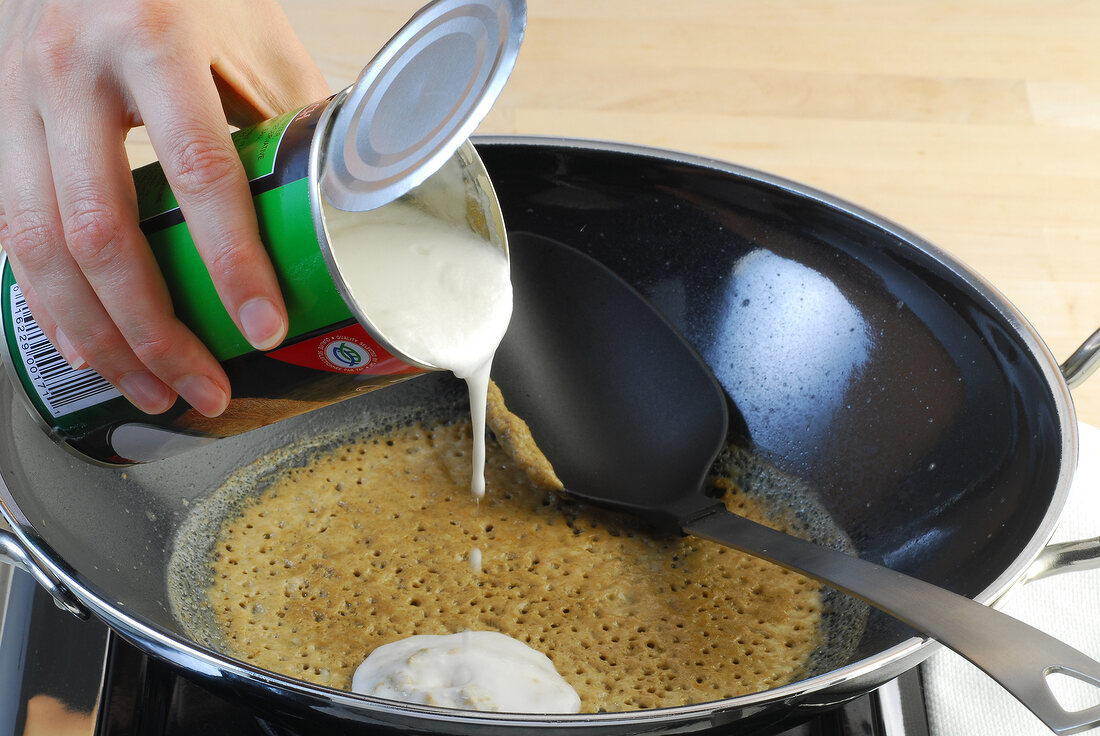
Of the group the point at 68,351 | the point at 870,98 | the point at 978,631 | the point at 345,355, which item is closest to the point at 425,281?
the point at 345,355

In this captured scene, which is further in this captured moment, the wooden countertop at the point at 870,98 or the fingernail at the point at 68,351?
the wooden countertop at the point at 870,98

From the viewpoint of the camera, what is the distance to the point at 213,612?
1.94 feet

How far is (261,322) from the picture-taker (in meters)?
0.42

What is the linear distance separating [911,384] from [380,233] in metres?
0.38

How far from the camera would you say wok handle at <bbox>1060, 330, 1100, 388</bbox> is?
0.60 meters

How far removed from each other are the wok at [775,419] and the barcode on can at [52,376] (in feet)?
0.15

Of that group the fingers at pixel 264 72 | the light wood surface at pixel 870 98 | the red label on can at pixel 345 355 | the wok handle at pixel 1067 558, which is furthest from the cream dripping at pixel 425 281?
the light wood surface at pixel 870 98

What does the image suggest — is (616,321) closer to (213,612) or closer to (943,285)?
(943,285)

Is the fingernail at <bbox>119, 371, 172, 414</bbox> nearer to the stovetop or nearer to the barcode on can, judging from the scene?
the barcode on can

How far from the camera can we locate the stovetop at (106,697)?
1.63 ft

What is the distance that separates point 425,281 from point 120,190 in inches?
5.4

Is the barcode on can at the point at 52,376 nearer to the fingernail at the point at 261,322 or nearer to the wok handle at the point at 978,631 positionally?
the fingernail at the point at 261,322

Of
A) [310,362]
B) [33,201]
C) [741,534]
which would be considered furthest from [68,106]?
[741,534]

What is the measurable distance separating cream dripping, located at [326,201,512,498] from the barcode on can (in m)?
0.13
